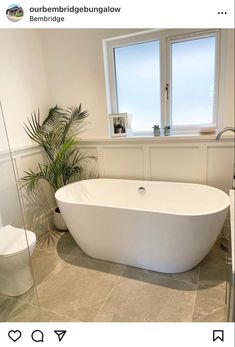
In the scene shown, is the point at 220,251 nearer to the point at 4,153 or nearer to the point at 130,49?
the point at 4,153

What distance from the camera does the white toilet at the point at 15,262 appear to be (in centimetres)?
171

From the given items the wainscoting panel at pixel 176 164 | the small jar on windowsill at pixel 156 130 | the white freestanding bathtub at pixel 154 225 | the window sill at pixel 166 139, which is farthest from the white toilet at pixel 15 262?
the small jar on windowsill at pixel 156 130

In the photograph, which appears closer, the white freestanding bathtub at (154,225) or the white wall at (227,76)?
the white freestanding bathtub at (154,225)

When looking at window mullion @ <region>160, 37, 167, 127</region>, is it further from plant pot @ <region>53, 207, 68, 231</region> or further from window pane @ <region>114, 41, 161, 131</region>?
plant pot @ <region>53, 207, 68, 231</region>

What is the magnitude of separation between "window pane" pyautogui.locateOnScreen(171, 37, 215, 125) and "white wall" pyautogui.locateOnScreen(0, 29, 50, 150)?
147cm

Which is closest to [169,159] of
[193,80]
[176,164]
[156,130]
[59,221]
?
[176,164]

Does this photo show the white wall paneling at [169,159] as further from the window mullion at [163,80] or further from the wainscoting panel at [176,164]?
the window mullion at [163,80]

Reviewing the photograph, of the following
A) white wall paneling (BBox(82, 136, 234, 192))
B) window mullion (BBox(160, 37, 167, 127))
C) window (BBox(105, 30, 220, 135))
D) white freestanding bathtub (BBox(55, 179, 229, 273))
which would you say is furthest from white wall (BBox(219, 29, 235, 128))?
white freestanding bathtub (BBox(55, 179, 229, 273))

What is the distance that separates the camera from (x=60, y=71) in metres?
2.69

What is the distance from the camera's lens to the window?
7.64 ft
